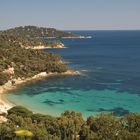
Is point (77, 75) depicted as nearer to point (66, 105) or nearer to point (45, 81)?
point (45, 81)

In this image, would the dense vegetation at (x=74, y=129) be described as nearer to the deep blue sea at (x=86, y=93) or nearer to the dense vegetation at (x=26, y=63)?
the deep blue sea at (x=86, y=93)

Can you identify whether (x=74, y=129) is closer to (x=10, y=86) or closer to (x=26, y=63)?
(x=10, y=86)

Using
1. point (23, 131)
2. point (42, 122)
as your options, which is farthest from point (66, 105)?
point (23, 131)

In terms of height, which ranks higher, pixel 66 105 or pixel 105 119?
pixel 105 119

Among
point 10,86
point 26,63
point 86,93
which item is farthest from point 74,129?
point 26,63

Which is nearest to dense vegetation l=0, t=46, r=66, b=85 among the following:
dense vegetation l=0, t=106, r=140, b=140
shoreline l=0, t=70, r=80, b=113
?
shoreline l=0, t=70, r=80, b=113

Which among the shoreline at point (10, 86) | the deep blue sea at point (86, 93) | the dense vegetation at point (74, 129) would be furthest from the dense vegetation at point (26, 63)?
the dense vegetation at point (74, 129)
